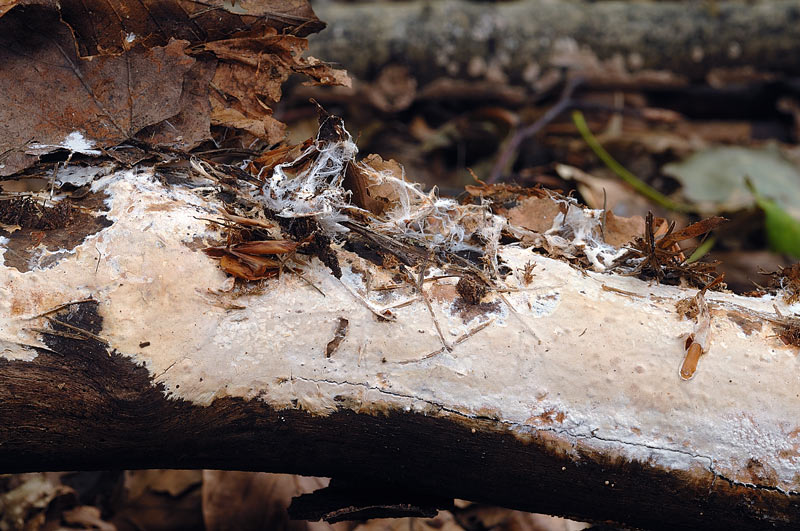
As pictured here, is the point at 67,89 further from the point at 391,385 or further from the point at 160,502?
the point at 160,502

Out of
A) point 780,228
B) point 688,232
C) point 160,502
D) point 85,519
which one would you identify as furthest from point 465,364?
point 780,228

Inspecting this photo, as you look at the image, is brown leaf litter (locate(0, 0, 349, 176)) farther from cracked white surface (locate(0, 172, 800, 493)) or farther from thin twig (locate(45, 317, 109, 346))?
thin twig (locate(45, 317, 109, 346))

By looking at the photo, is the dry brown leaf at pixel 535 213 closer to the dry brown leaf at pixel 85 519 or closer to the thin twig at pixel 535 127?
the thin twig at pixel 535 127

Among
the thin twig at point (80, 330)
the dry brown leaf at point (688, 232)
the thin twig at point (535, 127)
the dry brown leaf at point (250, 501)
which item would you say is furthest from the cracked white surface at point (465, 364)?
the thin twig at point (535, 127)

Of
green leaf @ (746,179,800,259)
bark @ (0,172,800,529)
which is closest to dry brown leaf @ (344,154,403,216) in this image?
bark @ (0,172,800,529)

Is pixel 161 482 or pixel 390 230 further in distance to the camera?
pixel 161 482

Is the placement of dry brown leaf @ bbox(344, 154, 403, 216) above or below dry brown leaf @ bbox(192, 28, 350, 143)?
below

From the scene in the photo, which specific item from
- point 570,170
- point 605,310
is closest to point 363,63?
point 570,170

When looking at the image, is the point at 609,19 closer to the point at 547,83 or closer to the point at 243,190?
the point at 547,83
